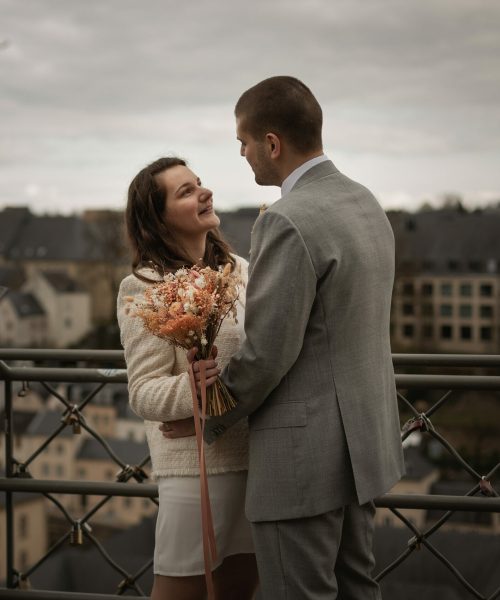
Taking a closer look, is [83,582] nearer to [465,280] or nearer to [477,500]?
[477,500]

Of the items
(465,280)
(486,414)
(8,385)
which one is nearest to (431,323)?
(465,280)

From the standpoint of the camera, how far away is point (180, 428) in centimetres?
273

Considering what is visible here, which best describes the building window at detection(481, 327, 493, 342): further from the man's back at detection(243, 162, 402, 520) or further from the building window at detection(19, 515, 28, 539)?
the man's back at detection(243, 162, 402, 520)

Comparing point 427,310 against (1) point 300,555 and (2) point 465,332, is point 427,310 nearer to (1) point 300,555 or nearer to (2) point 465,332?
(2) point 465,332

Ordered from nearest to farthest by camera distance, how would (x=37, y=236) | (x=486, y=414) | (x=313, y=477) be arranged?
(x=313, y=477) → (x=486, y=414) → (x=37, y=236)

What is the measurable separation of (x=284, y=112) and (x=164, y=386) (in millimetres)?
874

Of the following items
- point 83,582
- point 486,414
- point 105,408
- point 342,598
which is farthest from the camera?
point 105,408

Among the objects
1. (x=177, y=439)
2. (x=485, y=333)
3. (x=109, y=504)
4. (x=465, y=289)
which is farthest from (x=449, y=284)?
(x=177, y=439)

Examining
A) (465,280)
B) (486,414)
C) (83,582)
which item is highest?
(465,280)

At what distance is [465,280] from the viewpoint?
69250mm

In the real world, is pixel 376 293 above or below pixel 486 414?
above

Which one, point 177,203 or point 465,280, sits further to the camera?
point 465,280

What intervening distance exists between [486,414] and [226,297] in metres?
49.8

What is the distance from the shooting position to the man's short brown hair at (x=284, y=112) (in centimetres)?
250
